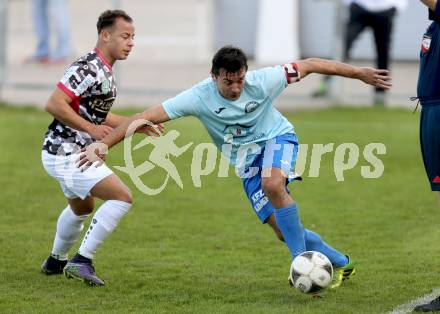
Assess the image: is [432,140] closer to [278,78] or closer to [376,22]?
[278,78]

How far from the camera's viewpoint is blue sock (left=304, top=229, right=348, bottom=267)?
24.7 ft

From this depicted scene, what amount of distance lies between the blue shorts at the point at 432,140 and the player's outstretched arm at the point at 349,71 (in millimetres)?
385

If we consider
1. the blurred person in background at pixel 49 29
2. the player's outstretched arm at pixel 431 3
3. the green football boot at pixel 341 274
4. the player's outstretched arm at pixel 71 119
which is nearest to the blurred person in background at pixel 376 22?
the blurred person in background at pixel 49 29

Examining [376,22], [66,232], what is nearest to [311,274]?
[66,232]

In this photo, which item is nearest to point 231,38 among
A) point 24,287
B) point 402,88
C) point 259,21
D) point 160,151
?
point 259,21

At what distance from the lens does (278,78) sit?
7434 mm

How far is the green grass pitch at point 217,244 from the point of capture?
23.3ft

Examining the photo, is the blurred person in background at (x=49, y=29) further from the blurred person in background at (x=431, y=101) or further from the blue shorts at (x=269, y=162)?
the blurred person in background at (x=431, y=101)

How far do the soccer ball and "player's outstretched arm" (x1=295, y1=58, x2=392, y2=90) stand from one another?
1260 mm

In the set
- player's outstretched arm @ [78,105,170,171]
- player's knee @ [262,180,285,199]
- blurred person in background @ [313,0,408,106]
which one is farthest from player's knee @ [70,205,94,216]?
blurred person in background @ [313,0,408,106]

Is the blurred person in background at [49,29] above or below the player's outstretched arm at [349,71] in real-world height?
below

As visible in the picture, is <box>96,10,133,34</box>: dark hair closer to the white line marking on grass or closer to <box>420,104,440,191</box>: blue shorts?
<box>420,104,440,191</box>: blue shorts

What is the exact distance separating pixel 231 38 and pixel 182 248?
1209 centimetres

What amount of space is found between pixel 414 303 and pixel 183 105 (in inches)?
78.7
